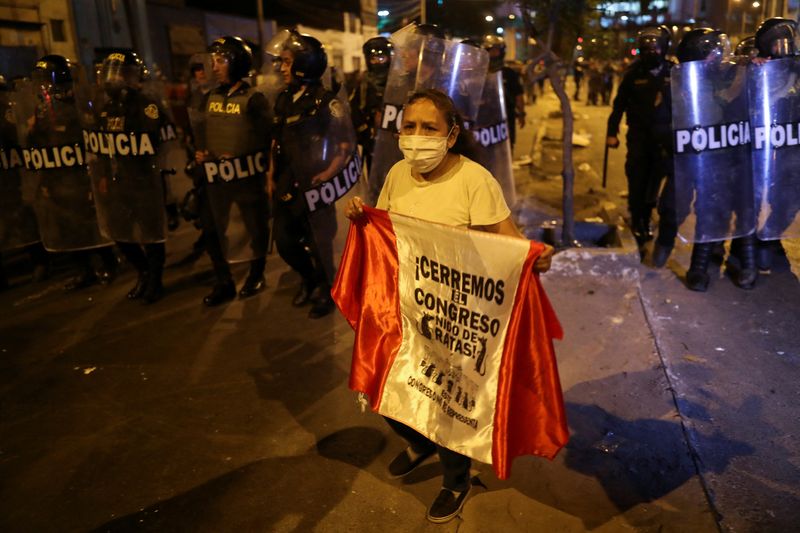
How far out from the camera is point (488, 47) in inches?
310

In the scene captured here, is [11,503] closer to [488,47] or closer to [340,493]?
[340,493]

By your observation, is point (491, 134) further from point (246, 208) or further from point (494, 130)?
point (246, 208)

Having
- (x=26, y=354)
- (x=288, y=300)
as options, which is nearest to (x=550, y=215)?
(x=288, y=300)

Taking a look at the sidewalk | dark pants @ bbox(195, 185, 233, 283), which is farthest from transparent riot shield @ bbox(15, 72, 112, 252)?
the sidewalk

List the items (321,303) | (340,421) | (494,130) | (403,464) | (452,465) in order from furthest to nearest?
(494,130)
(321,303)
(340,421)
(403,464)
(452,465)

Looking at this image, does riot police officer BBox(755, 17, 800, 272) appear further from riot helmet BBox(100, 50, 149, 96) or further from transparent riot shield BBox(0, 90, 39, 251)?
transparent riot shield BBox(0, 90, 39, 251)

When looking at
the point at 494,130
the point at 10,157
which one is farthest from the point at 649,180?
the point at 10,157

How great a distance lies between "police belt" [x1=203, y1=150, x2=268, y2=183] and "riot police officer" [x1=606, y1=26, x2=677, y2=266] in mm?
3602

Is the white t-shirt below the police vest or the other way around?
below

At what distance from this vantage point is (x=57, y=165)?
18.7 ft

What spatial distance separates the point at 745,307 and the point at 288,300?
3826 mm

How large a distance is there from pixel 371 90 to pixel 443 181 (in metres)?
4.46

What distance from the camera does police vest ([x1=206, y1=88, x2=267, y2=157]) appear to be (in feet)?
16.0

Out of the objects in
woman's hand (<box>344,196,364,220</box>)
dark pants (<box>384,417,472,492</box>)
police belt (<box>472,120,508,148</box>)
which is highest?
police belt (<box>472,120,508,148</box>)
